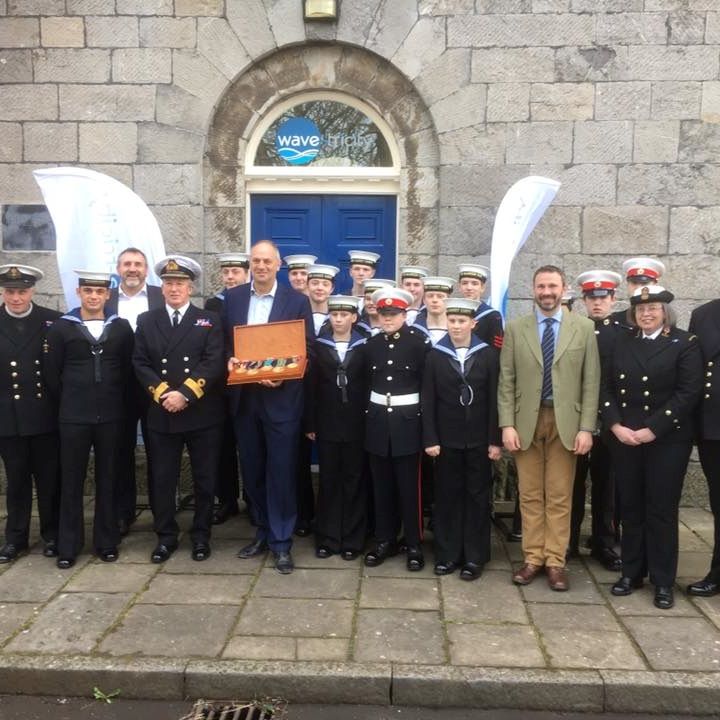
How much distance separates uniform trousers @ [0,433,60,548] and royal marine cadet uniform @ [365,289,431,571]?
2.35m

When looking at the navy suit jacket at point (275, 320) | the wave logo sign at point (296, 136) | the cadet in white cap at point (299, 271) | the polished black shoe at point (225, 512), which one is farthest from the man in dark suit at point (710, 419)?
the wave logo sign at point (296, 136)

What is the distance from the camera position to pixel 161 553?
211 inches

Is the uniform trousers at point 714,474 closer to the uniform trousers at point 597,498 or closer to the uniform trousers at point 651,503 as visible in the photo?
the uniform trousers at point 651,503

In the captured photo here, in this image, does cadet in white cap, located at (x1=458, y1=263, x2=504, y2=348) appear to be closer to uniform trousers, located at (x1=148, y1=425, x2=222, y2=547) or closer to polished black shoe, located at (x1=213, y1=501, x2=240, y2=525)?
uniform trousers, located at (x1=148, y1=425, x2=222, y2=547)

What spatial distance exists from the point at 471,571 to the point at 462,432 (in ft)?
3.16

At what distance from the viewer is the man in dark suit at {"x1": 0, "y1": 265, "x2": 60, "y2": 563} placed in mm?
5262

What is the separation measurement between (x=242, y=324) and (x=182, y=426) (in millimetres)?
853

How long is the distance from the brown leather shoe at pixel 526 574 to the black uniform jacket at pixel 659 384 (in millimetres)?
1120

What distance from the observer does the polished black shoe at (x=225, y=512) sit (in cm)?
633

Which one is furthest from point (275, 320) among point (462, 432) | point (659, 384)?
point (659, 384)

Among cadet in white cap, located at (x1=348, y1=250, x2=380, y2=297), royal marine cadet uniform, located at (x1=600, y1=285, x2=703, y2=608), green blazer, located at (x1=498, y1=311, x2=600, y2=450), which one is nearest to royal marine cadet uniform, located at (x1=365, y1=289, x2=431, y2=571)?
green blazer, located at (x1=498, y1=311, x2=600, y2=450)

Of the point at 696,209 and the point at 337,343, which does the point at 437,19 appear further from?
the point at 337,343

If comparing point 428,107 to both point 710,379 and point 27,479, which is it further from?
point 27,479

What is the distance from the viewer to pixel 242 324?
5.43 metres
